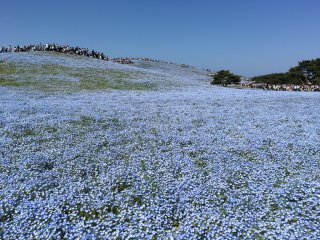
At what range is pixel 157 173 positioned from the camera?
320 inches

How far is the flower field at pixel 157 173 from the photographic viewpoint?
19.5 ft

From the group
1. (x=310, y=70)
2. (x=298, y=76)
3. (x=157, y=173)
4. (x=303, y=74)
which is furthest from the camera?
(x=298, y=76)

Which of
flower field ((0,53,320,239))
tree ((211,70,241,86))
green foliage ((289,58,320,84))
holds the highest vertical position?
green foliage ((289,58,320,84))

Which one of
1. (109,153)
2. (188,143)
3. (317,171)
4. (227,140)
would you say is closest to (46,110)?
(109,153)

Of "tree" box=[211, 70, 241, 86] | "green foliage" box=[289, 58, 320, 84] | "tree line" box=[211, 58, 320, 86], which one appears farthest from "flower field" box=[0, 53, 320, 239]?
"green foliage" box=[289, 58, 320, 84]

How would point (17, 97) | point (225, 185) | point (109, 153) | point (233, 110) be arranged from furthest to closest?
point (17, 97), point (233, 110), point (109, 153), point (225, 185)

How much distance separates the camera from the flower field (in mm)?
5945

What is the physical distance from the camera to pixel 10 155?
9.20 meters

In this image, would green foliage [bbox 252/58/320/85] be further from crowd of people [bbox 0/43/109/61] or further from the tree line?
crowd of people [bbox 0/43/109/61]

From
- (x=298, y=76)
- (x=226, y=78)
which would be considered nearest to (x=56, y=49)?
(x=226, y=78)

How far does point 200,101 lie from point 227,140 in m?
9.38

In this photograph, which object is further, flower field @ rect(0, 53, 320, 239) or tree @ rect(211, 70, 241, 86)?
tree @ rect(211, 70, 241, 86)

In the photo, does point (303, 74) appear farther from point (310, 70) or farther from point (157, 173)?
point (157, 173)

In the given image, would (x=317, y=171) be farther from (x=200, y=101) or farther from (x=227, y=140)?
(x=200, y=101)
